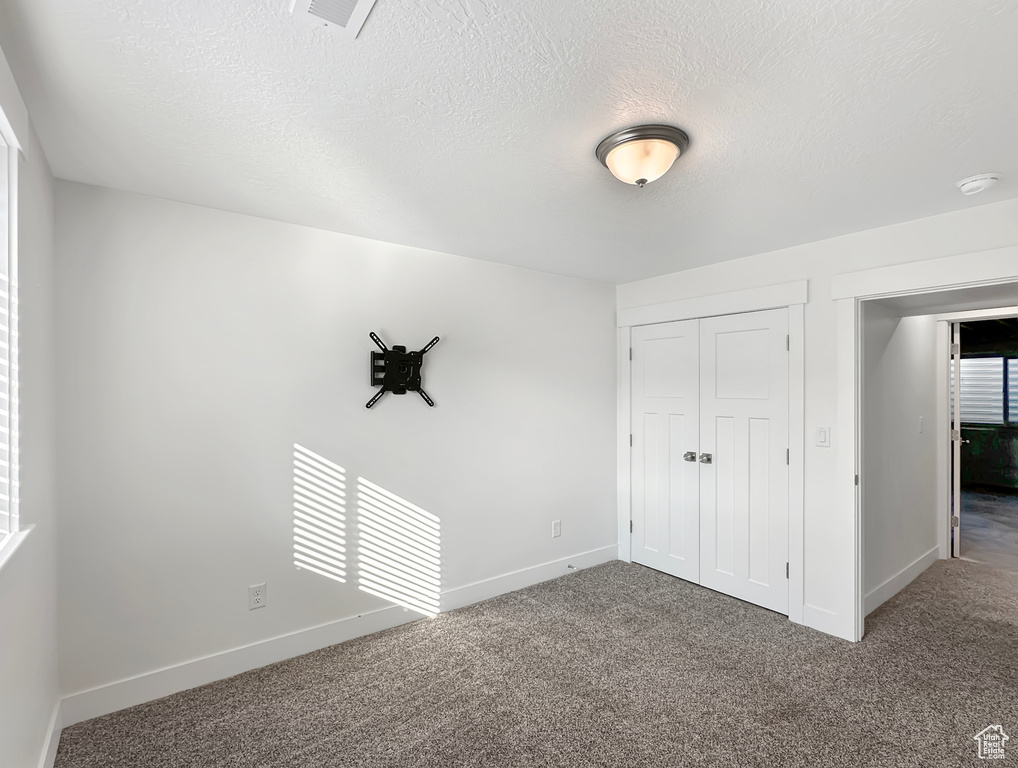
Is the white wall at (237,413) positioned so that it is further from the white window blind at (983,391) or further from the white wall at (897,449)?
the white window blind at (983,391)

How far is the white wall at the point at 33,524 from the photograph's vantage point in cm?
146

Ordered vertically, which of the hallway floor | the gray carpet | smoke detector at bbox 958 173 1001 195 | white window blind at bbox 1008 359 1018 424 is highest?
smoke detector at bbox 958 173 1001 195

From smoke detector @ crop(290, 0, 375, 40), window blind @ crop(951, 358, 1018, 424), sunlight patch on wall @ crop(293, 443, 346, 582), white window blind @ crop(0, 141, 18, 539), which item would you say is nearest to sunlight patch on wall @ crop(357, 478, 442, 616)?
sunlight patch on wall @ crop(293, 443, 346, 582)

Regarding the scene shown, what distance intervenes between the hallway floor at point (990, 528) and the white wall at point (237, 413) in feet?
13.1

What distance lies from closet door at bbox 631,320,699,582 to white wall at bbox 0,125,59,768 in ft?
11.7

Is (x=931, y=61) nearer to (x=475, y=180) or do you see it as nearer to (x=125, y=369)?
(x=475, y=180)

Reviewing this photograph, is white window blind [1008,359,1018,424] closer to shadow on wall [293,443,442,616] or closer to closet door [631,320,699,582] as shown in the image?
closet door [631,320,699,582]

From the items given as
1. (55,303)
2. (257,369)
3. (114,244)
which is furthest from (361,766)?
(114,244)

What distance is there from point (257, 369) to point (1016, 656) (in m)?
4.29

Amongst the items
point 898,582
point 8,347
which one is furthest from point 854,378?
point 8,347

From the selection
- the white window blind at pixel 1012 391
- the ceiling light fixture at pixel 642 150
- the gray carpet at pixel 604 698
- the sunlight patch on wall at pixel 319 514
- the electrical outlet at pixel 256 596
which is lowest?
the gray carpet at pixel 604 698

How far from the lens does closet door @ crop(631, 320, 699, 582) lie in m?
3.74

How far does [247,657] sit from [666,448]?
3.00 metres

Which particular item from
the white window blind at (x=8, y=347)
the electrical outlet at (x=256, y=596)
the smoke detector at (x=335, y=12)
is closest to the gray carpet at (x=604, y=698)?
the electrical outlet at (x=256, y=596)
